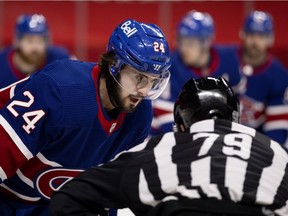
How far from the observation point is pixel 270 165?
80.5 inches

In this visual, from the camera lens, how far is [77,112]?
2471 millimetres

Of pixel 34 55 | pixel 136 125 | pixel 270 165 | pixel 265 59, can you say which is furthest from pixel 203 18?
pixel 270 165

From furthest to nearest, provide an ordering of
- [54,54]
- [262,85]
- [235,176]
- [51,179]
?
[262,85], [54,54], [51,179], [235,176]

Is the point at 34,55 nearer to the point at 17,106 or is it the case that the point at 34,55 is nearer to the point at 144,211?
the point at 17,106

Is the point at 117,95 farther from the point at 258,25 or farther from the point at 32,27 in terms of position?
the point at 258,25

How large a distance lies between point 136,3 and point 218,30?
0.62 meters

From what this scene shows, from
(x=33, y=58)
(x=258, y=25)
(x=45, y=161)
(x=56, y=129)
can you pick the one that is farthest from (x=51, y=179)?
(x=258, y=25)

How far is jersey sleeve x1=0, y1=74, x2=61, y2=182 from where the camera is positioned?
2.40 m

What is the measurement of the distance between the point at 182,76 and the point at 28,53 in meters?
0.85

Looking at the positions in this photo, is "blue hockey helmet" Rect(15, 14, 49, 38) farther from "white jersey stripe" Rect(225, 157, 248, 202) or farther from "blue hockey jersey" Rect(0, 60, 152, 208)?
"white jersey stripe" Rect(225, 157, 248, 202)

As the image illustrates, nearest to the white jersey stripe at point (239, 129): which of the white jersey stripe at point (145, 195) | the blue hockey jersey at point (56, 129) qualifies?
the white jersey stripe at point (145, 195)

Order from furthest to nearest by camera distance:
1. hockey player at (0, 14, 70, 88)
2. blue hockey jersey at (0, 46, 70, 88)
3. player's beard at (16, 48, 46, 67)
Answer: player's beard at (16, 48, 46, 67) < hockey player at (0, 14, 70, 88) < blue hockey jersey at (0, 46, 70, 88)

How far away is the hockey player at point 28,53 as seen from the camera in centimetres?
477

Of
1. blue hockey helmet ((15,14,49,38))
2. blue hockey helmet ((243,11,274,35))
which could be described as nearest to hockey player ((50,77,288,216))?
blue hockey helmet ((15,14,49,38))
